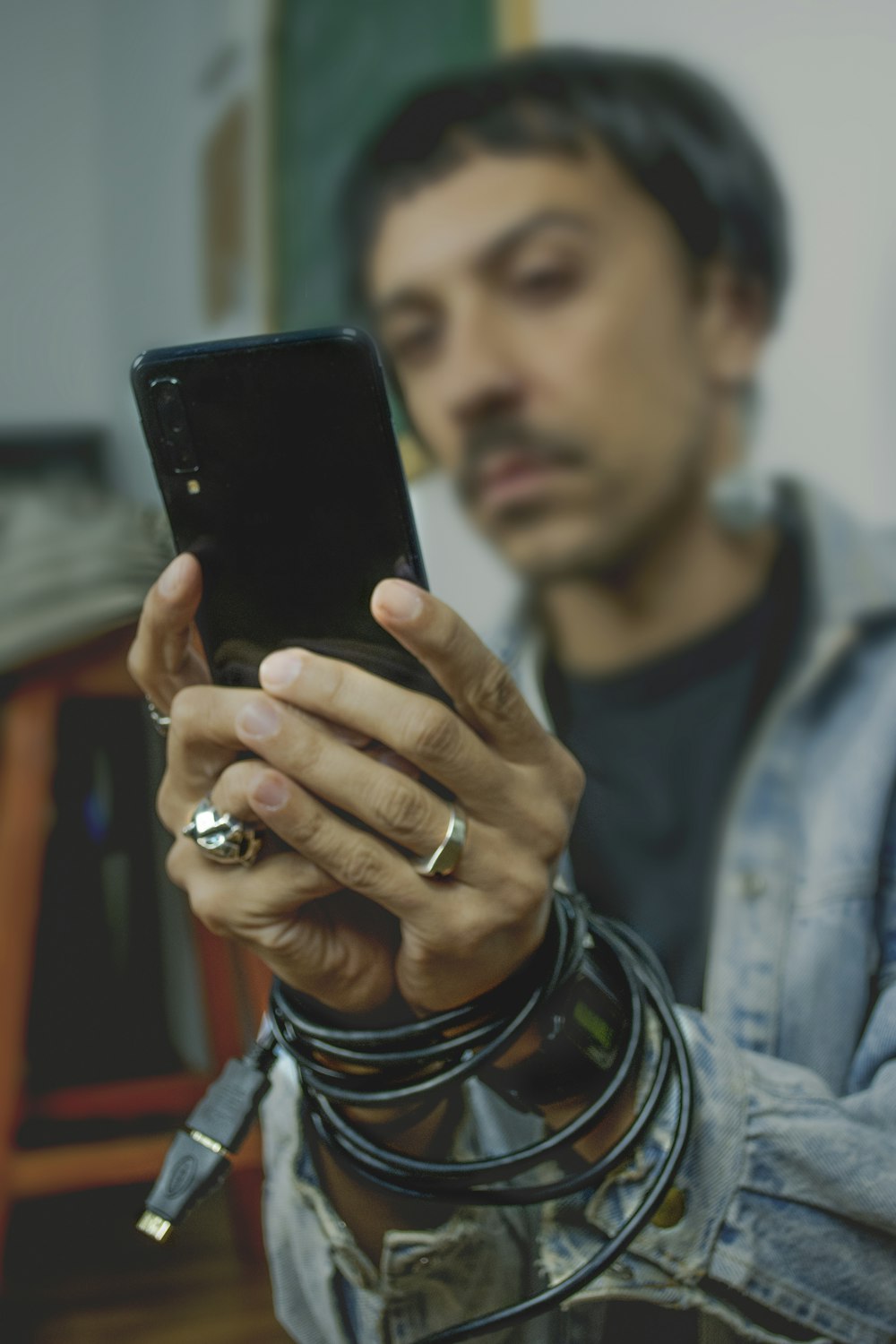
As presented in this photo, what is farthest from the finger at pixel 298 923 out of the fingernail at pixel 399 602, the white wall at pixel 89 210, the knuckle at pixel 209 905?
the white wall at pixel 89 210

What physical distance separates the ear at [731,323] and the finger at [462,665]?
30 centimetres

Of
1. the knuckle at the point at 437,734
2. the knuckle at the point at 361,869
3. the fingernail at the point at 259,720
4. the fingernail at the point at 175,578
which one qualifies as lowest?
the knuckle at the point at 361,869

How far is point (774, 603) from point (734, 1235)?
31 centimetres

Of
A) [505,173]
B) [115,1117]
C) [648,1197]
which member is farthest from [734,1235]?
[505,173]

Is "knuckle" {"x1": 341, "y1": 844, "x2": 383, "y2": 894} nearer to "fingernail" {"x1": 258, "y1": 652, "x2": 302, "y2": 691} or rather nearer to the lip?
"fingernail" {"x1": 258, "y1": 652, "x2": 302, "y2": 691}

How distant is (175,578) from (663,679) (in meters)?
0.31

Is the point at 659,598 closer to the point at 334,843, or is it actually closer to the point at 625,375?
the point at 625,375

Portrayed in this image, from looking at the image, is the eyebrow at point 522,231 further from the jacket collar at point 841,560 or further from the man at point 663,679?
the jacket collar at point 841,560

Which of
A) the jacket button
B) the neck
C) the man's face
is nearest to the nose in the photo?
the man's face

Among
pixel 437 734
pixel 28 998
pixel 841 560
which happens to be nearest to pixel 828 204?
pixel 841 560

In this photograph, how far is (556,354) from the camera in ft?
1.77

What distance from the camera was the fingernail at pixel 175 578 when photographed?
1.13 ft

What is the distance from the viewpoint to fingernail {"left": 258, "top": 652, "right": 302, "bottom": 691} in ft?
1.05

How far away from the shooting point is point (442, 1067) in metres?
0.37
